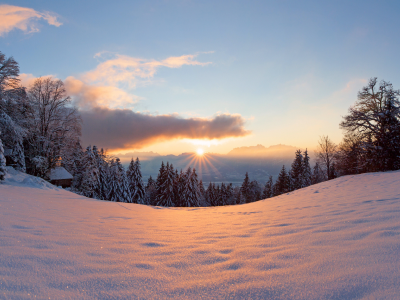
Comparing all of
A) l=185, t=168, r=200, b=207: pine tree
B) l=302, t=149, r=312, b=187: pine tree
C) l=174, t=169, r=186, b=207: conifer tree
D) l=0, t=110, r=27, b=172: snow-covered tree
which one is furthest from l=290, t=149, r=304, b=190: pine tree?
l=0, t=110, r=27, b=172: snow-covered tree

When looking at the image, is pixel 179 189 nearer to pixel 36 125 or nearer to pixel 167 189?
pixel 167 189

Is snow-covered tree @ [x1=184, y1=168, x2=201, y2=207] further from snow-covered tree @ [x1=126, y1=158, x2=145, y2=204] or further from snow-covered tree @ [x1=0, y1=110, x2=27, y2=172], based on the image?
snow-covered tree @ [x1=0, y1=110, x2=27, y2=172]

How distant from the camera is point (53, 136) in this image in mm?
19781

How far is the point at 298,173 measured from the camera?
45594 millimetres

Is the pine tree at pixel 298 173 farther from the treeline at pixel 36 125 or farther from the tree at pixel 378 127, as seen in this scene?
the treeline at pixel 36 125

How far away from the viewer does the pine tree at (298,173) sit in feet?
146

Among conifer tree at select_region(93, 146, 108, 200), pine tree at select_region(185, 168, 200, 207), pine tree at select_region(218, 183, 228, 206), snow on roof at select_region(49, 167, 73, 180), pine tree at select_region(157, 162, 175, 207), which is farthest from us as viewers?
pine tree at select_region(218, 183, 228, 206)

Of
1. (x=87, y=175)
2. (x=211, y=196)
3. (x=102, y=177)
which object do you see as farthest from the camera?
(x=211, y=196)

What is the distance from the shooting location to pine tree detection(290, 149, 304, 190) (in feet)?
146

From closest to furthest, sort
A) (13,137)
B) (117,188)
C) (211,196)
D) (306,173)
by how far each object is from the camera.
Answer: (13,137) < (117,188) < (306,173) < (211,196)

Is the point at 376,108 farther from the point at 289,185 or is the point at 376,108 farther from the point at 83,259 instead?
the point at 289,185

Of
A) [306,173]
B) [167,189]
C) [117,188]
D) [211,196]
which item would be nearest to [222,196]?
[211,196]

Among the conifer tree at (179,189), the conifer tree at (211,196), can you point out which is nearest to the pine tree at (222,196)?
the conifer tree at (211,196)

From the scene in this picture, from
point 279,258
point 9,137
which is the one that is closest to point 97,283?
point 279,258
